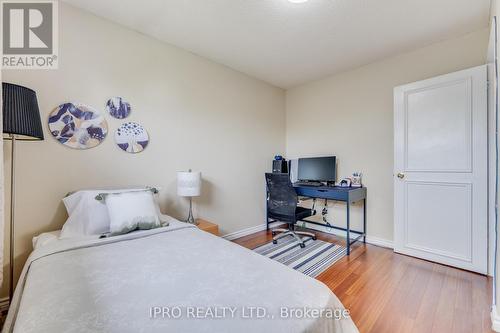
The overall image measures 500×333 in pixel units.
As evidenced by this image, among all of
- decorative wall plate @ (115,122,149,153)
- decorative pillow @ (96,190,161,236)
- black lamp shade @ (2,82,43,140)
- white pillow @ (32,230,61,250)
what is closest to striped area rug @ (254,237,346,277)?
decorative pillow @ (96,190,161,236)

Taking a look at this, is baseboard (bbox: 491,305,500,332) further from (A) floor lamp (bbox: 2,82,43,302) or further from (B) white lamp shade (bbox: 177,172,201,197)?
(A) floor lamp (bbox: 2,82,43,302)

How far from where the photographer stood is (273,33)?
2.39 m

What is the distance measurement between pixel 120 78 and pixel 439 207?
3572 millimetres

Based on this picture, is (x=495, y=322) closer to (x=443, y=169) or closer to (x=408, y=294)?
(x=408, y=294)

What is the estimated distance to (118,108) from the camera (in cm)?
223

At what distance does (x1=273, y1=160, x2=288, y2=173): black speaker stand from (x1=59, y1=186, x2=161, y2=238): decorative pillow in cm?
252

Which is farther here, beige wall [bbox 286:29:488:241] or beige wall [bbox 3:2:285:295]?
beige wall [bbox 286:29:488:241]

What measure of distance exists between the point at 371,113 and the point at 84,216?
340cm

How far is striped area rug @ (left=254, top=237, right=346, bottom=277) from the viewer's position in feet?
7.82

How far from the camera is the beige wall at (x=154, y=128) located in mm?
1846

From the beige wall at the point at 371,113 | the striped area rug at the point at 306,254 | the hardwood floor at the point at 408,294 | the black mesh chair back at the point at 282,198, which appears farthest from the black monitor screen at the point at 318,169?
the hardwood floor at the point at 408,294

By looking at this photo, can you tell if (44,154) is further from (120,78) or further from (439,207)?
(439,207)

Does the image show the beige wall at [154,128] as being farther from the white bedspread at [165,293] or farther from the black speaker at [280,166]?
the white bedspread at [165,293]

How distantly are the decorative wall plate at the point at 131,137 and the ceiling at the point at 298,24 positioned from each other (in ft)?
3.37
